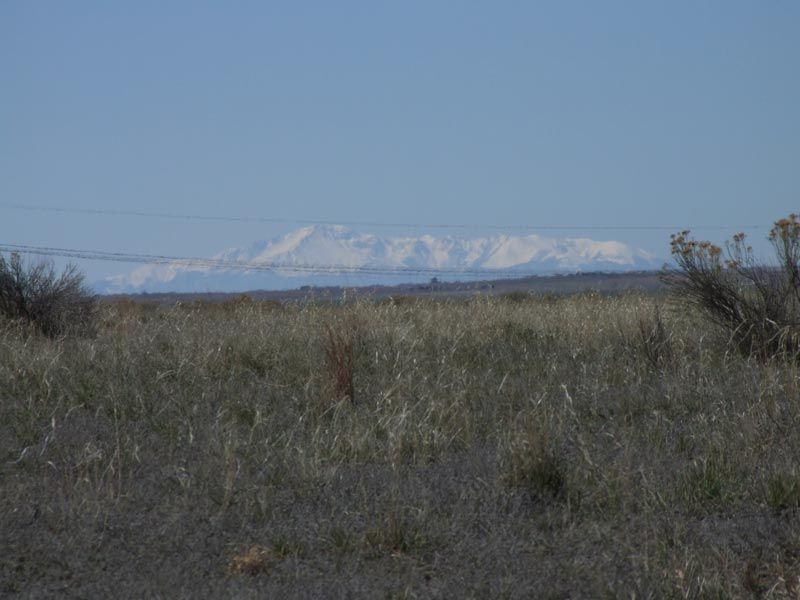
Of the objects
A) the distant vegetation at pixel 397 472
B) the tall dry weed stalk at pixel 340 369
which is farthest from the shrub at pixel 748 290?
the tall dry weed stalk at pixel 340 369

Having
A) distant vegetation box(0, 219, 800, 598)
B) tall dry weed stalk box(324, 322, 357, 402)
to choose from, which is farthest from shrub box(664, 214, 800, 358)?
tall dry weed stalk box(324, 322, 357, 402)

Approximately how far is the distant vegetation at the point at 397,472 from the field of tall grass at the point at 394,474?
2 cm

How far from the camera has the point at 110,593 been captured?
487 centimetres

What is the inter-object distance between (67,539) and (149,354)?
5592 millimetres

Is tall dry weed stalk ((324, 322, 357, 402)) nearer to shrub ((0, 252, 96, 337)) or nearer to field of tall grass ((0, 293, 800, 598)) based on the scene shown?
field of tall grass ((0, 293, 800, 598))

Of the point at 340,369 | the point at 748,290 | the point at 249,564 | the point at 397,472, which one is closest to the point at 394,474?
the point at 397,472

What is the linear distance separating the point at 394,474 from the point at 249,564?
1659mm

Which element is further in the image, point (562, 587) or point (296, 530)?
point (296, 530)

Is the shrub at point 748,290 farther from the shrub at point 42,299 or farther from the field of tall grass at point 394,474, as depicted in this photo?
the shrub at point 42,299

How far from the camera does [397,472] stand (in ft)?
22.3

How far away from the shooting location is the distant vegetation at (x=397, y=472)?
518 centimetres

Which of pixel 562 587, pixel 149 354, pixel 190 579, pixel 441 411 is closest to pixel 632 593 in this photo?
pixel 562 587

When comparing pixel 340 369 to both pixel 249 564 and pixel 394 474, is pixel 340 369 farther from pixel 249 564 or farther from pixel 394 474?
pixel 249 564

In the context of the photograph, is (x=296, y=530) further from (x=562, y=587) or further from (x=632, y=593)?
(x=632, y=593)
